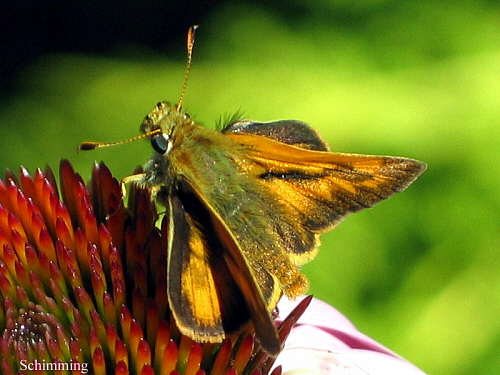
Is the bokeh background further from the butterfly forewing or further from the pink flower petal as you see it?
the butterfly forewing

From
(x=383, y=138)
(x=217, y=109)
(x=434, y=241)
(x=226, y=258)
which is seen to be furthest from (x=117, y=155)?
(x=226, y=258)

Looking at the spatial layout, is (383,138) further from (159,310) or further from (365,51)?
(159,310)

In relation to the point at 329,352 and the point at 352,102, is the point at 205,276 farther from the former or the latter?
the point at 352,102

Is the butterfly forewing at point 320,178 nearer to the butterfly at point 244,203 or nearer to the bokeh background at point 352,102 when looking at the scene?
the butterfly at point 244,203

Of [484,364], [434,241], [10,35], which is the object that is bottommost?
[484,364]

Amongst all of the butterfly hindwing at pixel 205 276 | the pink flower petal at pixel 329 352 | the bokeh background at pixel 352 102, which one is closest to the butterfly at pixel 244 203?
the butterfly hindwing at pixel 205 276
